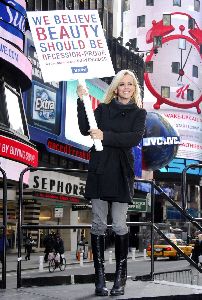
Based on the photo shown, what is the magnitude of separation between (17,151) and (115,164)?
67.9 ft

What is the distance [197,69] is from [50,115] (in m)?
45.1

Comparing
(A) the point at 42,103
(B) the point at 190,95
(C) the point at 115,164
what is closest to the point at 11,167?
(A) the point at 42,103

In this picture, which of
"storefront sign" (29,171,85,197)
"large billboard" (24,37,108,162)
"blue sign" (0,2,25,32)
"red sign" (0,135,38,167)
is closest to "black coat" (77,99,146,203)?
"red sign" (0,135,38,167)

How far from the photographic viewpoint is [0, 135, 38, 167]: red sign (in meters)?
24.7

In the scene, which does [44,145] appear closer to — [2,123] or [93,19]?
[2,123]

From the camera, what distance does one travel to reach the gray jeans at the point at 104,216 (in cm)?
559

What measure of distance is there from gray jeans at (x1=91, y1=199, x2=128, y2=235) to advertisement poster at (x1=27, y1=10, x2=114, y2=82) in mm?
1211

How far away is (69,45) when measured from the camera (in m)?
5.56

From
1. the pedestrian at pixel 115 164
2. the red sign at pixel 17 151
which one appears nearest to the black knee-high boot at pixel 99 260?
the pedestrian at pixel 115 164

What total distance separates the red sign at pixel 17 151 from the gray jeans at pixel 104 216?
1908cm

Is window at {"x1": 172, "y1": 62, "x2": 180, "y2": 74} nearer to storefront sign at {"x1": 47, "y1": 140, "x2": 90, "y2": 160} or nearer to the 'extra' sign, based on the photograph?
the 'extra' sign

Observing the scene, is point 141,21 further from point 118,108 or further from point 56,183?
point 118,108

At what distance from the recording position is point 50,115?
129 feet

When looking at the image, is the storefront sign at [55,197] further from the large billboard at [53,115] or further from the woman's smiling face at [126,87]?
the woman's smiling face at [126,87]
